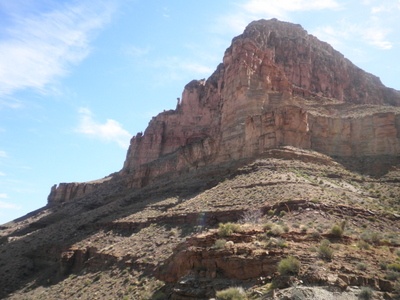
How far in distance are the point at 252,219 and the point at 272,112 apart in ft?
79.1

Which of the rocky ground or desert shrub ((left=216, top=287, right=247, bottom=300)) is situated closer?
desert shrub ((left=216, top=287, right=247, bottom=300))

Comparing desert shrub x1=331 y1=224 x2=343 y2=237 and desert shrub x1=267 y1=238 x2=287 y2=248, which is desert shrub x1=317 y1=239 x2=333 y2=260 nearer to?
desert shrub x1=267 y1=238 x2=287 y2=248

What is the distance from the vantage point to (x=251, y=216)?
2595 centimetres

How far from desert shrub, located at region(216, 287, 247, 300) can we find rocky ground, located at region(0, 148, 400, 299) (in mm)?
271

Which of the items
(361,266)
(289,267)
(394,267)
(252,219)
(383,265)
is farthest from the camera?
(252,219)

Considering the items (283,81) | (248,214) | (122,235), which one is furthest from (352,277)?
(283,81)

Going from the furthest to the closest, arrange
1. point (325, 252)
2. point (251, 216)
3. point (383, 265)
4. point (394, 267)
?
point (251, 216) → point (325, 252) → point (383, 265) → point (394, 267)

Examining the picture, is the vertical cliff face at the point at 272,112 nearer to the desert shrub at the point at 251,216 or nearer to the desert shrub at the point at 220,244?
the desert shrub at the point at 251,216

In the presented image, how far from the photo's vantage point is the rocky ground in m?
13.2

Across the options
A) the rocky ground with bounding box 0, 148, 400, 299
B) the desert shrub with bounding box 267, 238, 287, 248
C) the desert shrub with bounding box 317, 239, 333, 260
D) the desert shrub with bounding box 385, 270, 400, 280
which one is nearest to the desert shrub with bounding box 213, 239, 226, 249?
the rocky ground with bounding box 0, 148, 400, 299

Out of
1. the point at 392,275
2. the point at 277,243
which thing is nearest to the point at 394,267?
the point at 392,275

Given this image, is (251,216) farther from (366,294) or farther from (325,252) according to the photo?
(366,294)

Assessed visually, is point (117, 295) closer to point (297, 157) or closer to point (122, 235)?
point (122, 235)

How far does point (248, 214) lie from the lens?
1064 inches
